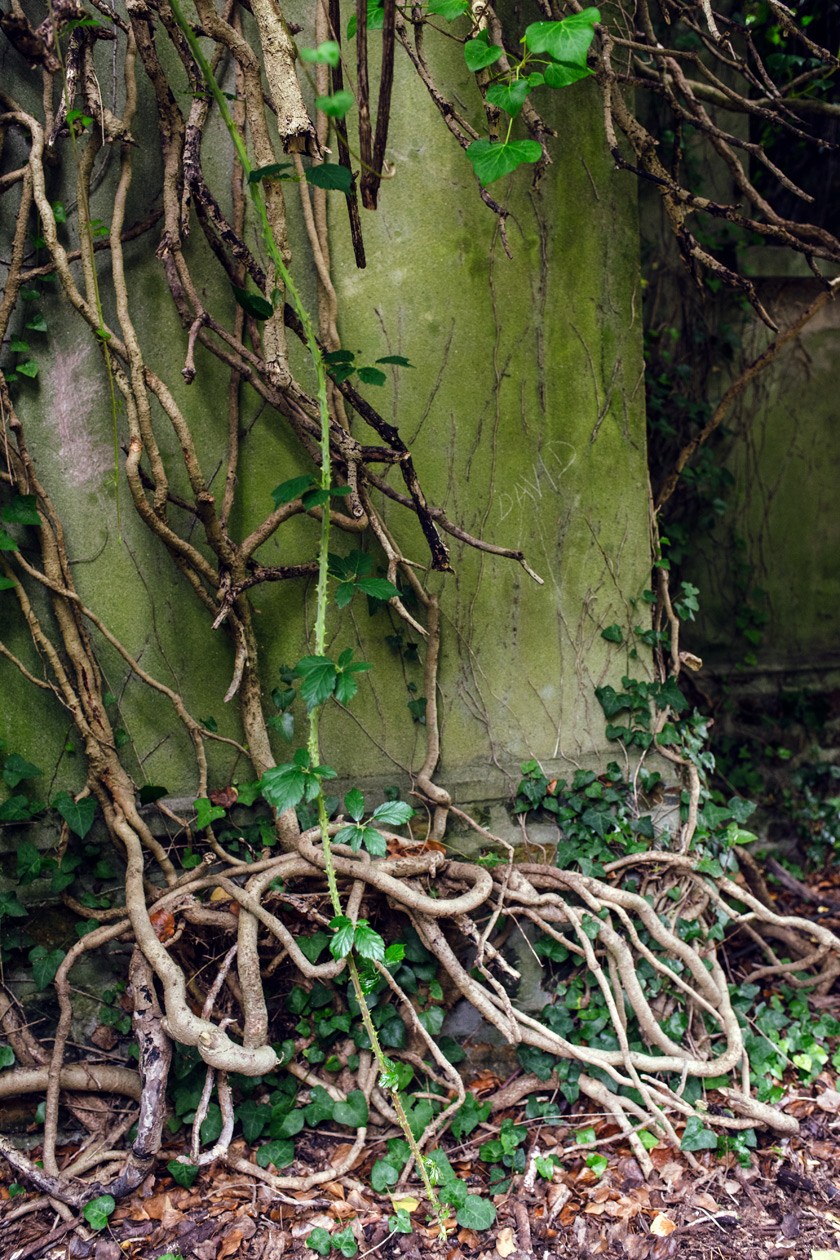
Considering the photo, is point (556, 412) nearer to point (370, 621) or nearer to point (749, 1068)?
point (370, 621)

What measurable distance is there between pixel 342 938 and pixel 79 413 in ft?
5.95

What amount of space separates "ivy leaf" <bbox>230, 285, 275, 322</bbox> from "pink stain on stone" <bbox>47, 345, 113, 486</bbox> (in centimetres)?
65

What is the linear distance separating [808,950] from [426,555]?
81.1 inches

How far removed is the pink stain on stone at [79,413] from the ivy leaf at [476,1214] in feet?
7.74

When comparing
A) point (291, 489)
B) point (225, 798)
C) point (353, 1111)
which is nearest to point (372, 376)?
point (291, 489)

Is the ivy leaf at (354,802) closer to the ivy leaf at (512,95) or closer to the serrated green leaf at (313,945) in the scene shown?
the serrated green leaf at (313,945)

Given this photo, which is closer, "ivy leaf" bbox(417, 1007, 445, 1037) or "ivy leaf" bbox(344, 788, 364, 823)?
"ivy leaf" bbox(344, 788, 364, 823)

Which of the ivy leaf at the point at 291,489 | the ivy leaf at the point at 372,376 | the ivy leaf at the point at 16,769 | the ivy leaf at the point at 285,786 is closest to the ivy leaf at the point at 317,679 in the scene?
the ivy leaf at the point at 285,786

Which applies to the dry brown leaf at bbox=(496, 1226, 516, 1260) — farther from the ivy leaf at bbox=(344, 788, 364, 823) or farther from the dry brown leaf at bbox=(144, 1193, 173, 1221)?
the ivy leaf at bbox=(344, 788, 364, 823)

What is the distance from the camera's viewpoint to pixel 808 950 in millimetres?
2791

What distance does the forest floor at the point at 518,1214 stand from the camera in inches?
74.4

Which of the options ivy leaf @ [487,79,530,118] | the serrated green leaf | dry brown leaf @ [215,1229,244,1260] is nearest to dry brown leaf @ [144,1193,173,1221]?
dry brown leaf @ [215,1229,244,1260]

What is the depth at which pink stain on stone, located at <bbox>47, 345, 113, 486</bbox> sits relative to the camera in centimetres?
238

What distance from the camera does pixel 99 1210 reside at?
1.93m
